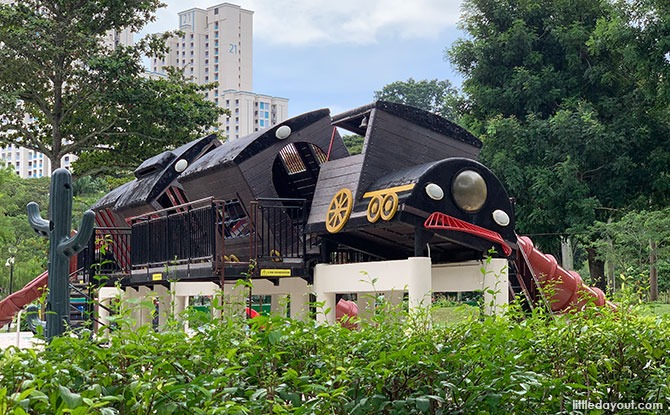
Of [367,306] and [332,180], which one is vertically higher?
[332,180]

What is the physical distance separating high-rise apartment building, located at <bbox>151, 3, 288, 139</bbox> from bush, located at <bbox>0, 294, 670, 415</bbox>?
127 m

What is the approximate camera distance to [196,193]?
1695 cm

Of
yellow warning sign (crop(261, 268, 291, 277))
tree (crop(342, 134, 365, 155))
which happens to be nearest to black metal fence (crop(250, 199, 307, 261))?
yellow warning sign (crop(261, 268, 291, 277))

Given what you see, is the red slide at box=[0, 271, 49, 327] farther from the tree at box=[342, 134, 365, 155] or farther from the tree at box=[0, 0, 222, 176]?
the tree at box=[342, 134, 365, 155]

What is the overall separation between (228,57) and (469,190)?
133823mm

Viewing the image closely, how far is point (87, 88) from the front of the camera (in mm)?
33031

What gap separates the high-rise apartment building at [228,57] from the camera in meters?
133

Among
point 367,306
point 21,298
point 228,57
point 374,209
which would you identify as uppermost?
point 228,57

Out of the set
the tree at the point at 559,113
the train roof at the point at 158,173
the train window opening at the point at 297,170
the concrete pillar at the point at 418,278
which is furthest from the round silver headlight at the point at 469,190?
the tree at the point at 559,113

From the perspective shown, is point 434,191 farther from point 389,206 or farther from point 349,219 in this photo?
point 349,219

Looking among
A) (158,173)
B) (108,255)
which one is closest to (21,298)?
(108,255)

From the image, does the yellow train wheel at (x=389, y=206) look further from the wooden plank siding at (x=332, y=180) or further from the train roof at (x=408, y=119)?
the train roof at (x=408, y=119)

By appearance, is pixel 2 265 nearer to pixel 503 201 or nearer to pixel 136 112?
pixel 136 112

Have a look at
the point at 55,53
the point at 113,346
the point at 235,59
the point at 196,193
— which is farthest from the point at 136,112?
the point at 235,59
